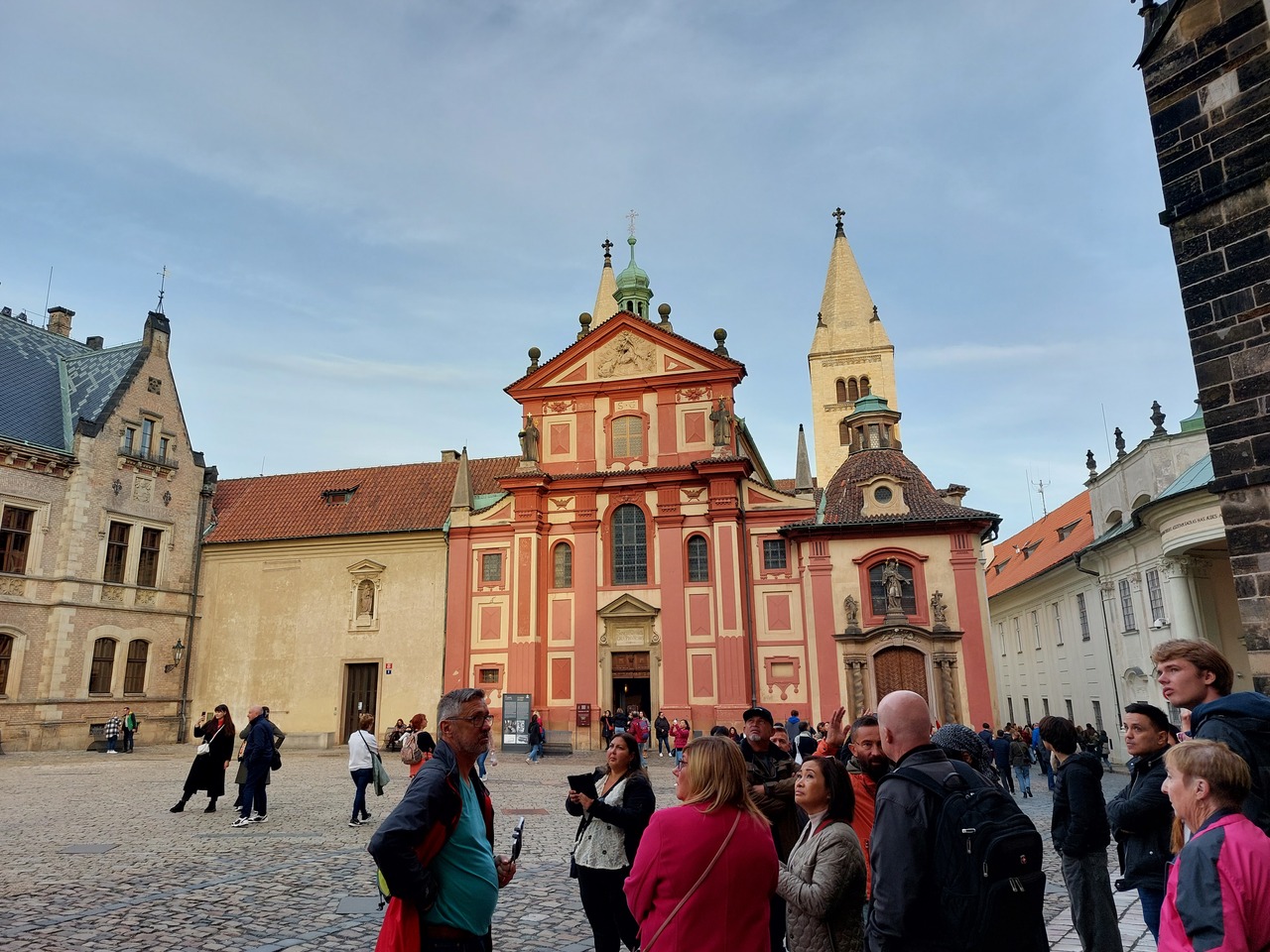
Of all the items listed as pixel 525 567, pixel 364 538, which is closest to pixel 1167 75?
pixel 525 567

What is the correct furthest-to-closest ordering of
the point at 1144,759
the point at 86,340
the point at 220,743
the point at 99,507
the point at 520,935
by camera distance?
the point at 86,340 < the point at 99,507 < the point at 220,743 < the point at 520,935 < the point at 1144,759

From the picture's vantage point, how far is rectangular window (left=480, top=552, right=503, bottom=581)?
31531 millimetres

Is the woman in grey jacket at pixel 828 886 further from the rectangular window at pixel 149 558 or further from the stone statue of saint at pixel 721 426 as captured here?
the rectangular window at pixel 149 558

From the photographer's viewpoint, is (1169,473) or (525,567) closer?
(1169,473)

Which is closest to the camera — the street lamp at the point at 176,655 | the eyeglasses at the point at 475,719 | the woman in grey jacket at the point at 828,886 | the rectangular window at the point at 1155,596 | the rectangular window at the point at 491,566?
the woman in grey jacket at the point at 828,886

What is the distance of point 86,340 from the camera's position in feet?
116

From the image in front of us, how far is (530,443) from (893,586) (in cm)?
1448

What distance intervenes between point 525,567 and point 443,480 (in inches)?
270

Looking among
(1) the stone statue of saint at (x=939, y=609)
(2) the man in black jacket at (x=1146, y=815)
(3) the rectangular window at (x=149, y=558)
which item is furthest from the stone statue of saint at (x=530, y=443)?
(2) the man in black jacket at (x=1146, y=815)

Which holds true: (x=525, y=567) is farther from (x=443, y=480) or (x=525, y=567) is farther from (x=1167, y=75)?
(x=1167, y=75)

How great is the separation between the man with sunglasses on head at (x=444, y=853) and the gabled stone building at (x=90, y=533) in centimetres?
3027

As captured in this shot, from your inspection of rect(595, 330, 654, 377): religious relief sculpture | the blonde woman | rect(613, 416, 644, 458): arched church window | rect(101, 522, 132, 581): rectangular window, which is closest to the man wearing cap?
the blonde woman

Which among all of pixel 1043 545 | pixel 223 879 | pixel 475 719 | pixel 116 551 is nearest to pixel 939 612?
pixel 1043 545

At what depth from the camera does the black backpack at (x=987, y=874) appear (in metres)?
2.88
